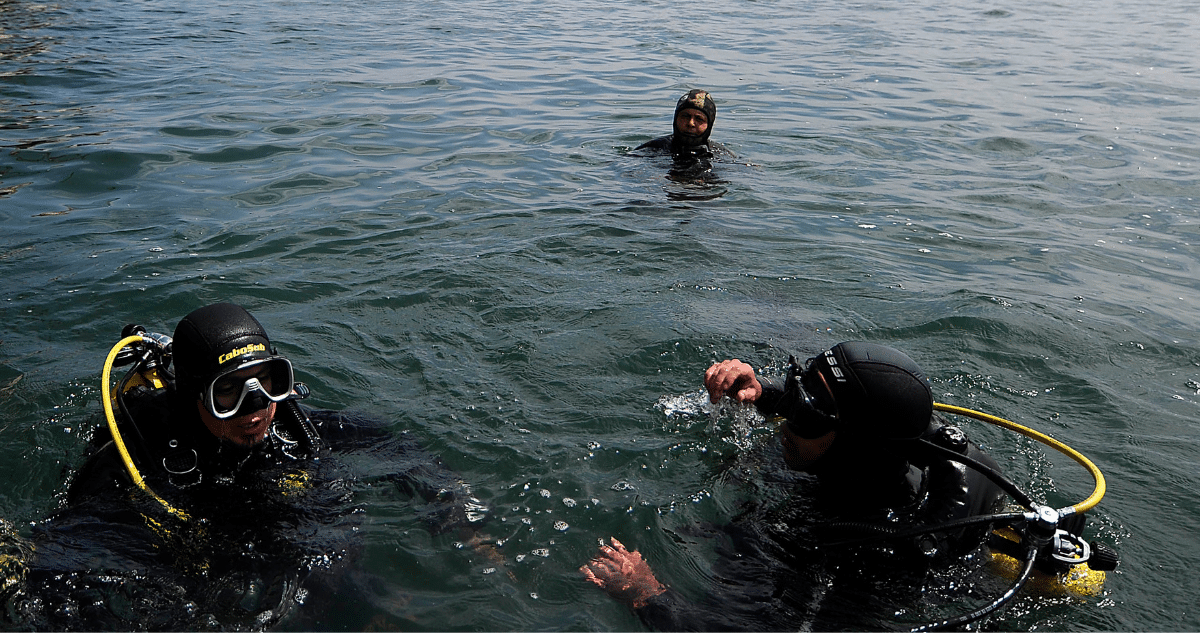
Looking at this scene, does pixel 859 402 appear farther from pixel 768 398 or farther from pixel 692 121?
pixel 692 121

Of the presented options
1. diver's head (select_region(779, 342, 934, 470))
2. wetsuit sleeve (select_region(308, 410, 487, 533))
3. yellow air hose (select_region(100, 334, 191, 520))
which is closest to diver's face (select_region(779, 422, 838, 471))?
diver's head (select_region(779, 342, 934, 470))

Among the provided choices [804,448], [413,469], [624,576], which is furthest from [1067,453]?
[413,469]

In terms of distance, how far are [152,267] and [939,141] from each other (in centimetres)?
884

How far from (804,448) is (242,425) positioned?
2.18 metres

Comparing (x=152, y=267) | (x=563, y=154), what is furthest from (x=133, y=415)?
(x=563, y=154)

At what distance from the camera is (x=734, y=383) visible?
3555 mm

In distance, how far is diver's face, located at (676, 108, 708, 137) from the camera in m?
8.81

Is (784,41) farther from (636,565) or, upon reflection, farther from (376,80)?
(636,565)

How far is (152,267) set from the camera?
613 cm

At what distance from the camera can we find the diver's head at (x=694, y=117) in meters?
8.77

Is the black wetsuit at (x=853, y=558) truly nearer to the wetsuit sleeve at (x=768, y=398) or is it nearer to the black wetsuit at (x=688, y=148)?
the wetsuit sleeve at (x=768, y=398)

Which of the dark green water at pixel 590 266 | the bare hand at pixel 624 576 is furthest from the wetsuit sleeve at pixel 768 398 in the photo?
the bare hand at pixel 624 576

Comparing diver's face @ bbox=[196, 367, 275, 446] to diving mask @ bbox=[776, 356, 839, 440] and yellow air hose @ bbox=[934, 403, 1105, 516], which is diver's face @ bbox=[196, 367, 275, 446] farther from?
yellow air hose @ bbox=[934, 403, 1105, 516]

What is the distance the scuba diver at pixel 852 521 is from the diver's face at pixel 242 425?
1419mm
